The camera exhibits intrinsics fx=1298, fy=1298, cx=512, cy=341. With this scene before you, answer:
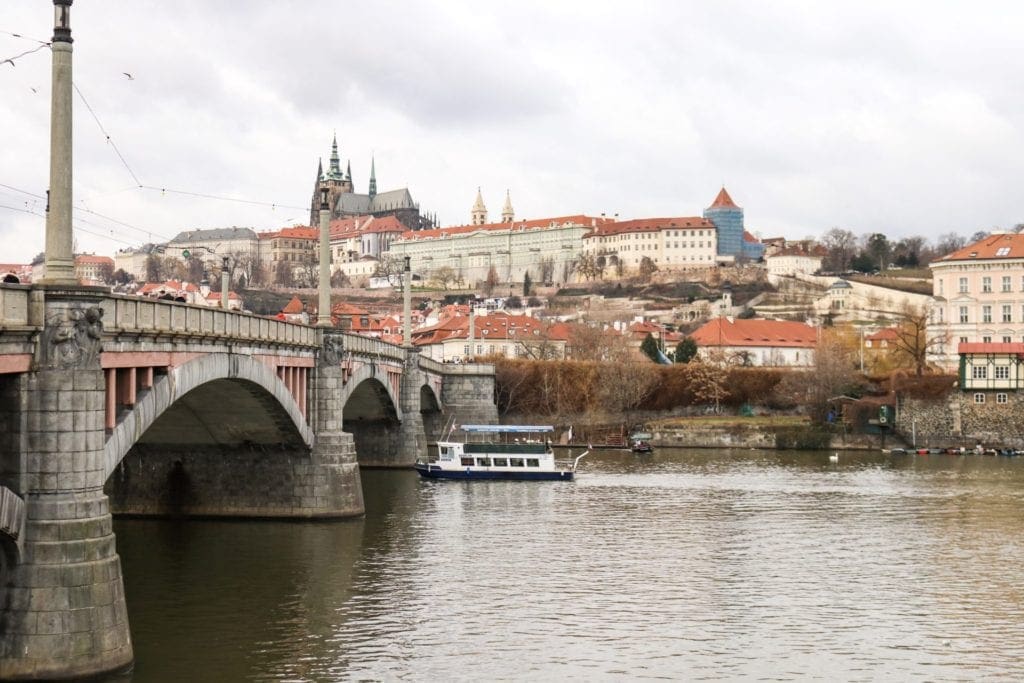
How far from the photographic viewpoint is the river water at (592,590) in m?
28.5

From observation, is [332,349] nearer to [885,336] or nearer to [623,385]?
[623,385]

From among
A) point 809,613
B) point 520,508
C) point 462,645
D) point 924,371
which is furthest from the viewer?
point 924,371

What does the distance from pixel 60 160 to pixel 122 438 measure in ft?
19.9

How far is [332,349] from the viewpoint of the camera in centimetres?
5022

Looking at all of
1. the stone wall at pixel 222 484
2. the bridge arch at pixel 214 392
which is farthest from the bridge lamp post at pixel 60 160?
the stone wall at pixel 222 484

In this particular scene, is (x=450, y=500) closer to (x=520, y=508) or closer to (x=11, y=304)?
(x=520, y=508)

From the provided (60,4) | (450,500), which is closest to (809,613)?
(60,4)

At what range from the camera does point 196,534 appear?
146 feet

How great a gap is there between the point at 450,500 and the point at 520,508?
161 inches

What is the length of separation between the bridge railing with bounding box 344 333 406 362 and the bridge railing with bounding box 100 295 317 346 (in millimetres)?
8568

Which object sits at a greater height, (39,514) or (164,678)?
(39,514)

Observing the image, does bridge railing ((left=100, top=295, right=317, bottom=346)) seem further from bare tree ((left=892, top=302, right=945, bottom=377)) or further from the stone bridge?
bare tree ((left=892, top=302, right=945, bottom=377))

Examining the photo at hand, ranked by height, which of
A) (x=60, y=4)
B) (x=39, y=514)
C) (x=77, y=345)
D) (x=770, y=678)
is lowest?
(x=770, y=678)

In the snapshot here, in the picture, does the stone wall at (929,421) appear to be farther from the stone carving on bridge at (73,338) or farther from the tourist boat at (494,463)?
the stone carving on bridge at (73,338)
